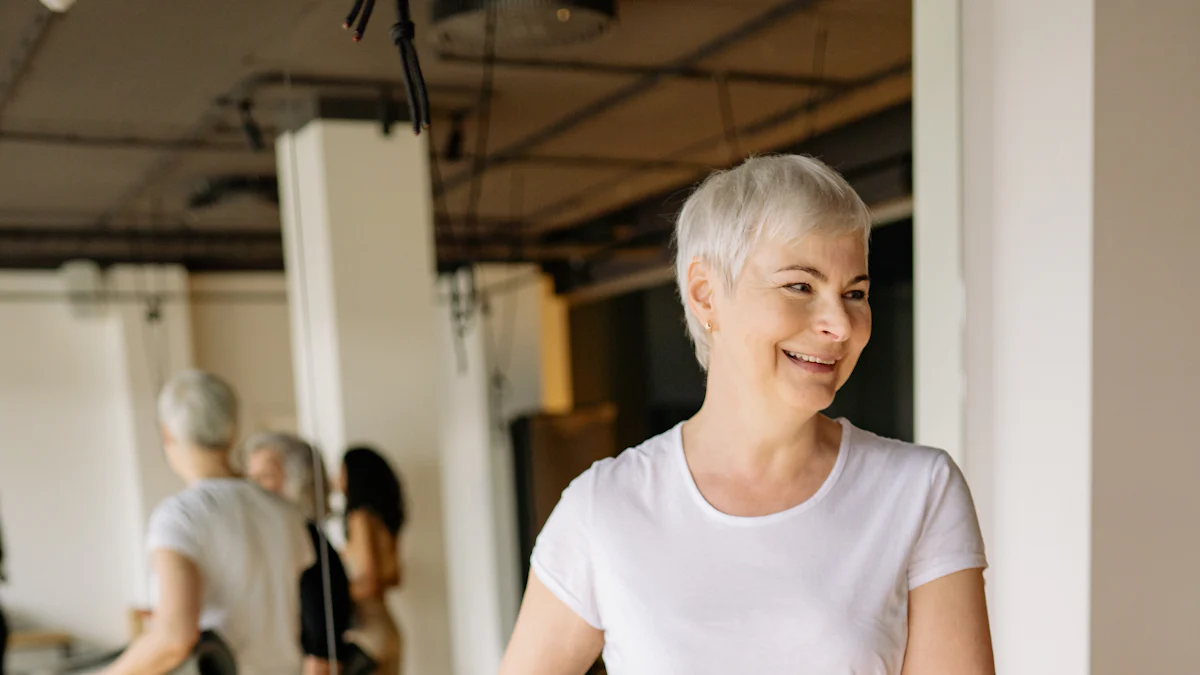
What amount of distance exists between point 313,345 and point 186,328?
184mm

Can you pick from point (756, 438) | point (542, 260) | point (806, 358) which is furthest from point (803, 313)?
point (542, 260)

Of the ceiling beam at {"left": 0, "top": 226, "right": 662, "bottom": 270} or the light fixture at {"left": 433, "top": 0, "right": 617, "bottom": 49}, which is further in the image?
the light fixture at {"left": 433, "top": 0, "right": 617, "bottom": 49}

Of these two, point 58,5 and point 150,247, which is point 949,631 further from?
point 58,5

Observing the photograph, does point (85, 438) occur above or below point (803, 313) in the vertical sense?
below

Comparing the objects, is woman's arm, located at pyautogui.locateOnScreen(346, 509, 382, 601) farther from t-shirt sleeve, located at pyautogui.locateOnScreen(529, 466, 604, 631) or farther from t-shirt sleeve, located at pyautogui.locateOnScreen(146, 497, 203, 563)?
t-shirt sleeve, located at pyautogui.locateOnScreen(529, 466, 604, 631)

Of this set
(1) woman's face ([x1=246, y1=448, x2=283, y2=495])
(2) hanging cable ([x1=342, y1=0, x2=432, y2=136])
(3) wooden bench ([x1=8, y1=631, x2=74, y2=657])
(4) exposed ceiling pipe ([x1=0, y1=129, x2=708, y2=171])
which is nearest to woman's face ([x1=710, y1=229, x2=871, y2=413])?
(2) hanging cable ([x1=342, y1=0, x2=432, y2=136])

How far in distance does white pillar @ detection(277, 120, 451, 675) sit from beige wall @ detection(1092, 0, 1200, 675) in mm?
1176

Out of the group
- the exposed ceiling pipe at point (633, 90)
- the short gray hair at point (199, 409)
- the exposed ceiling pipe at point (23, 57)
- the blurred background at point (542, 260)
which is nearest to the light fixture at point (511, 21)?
the blurred background at point (542, 260)

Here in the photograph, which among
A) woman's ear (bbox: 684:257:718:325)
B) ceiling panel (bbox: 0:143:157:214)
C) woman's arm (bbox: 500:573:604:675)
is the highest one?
ceiling panel (bbox: 0:143:157:214)

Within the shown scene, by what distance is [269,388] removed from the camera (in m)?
1.37

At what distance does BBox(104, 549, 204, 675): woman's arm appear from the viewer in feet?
4.16

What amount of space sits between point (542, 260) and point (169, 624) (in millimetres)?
797

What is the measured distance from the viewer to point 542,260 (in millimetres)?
1614

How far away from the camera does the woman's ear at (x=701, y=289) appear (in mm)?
1141
